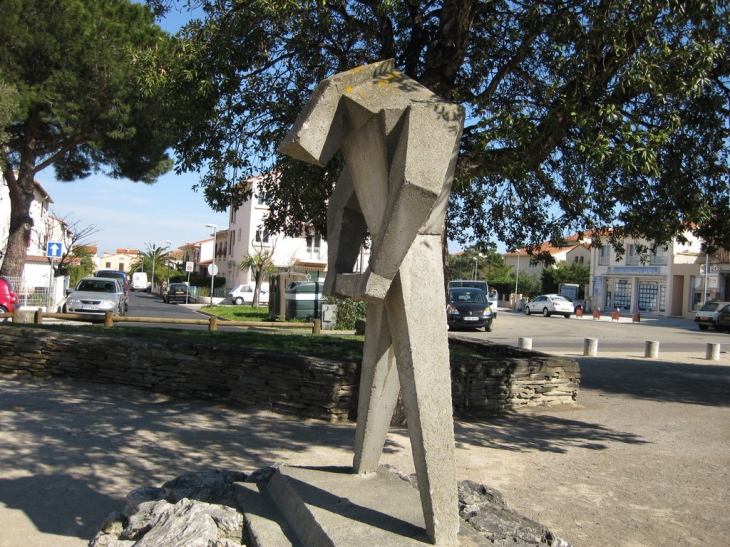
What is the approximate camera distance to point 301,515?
3754mm

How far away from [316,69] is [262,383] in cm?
497

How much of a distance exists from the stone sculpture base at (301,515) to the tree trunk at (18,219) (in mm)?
21447

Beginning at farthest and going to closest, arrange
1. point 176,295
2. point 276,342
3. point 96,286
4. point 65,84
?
point 176,295 < point 96,286 < point 65,84 < point 276,342

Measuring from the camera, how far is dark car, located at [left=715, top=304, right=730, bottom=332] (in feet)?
106

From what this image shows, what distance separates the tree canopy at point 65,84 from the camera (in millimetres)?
19938

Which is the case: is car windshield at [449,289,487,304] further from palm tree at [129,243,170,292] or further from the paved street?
palm tree at [129,243,170,292]

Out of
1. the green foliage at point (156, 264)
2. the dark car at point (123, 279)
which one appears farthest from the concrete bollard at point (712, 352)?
the green foliage at point (156, 264)

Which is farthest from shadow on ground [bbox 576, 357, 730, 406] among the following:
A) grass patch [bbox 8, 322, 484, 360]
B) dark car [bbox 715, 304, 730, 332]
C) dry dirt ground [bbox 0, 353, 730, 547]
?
dark car [bbox 715, 304, 730, 332]

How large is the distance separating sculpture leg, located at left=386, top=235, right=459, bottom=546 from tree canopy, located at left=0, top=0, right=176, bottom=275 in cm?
1607

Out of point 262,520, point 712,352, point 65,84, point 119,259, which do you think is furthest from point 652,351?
point 119,259

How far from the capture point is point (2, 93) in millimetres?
17562

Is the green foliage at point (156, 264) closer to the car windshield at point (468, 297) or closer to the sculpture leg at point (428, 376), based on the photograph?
the car windshield at point (468, 297)

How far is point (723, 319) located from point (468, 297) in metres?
Answer: 14.7

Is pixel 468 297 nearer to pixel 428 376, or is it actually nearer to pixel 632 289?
pixel 428 376
